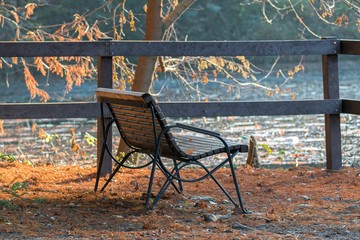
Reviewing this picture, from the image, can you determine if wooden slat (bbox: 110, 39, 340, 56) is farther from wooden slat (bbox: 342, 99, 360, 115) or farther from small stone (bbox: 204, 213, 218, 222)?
small stone (bbox: 204, 213, 218, 222)

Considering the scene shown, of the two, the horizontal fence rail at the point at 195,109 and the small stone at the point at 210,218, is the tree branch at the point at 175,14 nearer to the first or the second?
the horizontal fence rail at the point at 195,109

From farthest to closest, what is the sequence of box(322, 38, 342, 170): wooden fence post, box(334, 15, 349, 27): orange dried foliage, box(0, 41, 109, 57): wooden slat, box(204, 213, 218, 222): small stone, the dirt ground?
box(334, 15, 349, 27): orange dried foliage
box(322, 38, 342, 170): wooden fence post
box(0, 41, 109, 57): wooden slat
box(204, 213, 218, 222): small stone
the dirt ground

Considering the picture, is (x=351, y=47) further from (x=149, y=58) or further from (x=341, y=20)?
(x=149, y=58)

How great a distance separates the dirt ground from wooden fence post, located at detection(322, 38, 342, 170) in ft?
A: 0.63

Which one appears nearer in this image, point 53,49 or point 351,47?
point 53,49

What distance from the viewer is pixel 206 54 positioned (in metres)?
7.91

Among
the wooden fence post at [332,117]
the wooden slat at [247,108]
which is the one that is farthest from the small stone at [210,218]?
the wooden fence post at [332,117]

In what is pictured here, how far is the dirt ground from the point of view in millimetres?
5508

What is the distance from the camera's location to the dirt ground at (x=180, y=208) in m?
5.51

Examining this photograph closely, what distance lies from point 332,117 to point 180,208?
2.44m

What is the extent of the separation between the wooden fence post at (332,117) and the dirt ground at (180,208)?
192mm

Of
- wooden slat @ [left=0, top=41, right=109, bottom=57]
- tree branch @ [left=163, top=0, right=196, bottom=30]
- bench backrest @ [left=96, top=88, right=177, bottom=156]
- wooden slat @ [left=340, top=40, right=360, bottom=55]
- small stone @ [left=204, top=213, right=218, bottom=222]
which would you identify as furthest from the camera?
tree branch @ [left=163, top=0, right=196, bottom=30]

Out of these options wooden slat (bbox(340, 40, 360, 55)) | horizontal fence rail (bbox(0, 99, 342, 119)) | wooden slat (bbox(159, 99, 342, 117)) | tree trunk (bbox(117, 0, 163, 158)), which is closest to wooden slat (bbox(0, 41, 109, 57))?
horizontal fence rail (bbox(0, 99, 342, 119))

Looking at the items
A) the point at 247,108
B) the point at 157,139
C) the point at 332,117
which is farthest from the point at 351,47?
the point at 157,139
